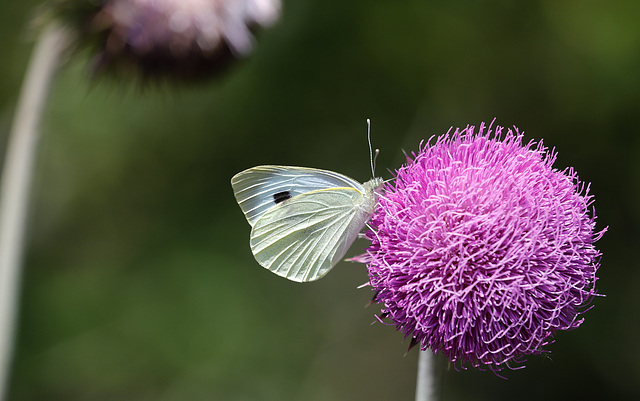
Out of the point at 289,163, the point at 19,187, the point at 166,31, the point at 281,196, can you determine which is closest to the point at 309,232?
the point at 281,196

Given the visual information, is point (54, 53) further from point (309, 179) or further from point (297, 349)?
point (297, 349)

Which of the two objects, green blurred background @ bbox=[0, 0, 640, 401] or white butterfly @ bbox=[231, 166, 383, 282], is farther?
green blurred background @ bbox=[0, 0, 640, 401]

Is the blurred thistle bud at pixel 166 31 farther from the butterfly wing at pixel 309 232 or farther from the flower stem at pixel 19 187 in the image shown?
the butterfly wing at pixel 309 232

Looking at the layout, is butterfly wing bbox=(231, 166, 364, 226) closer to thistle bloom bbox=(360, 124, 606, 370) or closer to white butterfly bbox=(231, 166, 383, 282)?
white butterfly bbox=(231, 166, 383, 282)

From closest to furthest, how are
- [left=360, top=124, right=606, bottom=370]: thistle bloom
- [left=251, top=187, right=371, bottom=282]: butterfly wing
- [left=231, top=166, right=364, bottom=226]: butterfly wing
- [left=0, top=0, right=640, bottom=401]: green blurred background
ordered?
[left=360, top=124, right=606, bottom=370]: thistle bloom → [left=251, top=187, right=371, bottom=282]: butterfly wing → [left=231, top=166, right=364, bottom=226]: butterfly wing → [left=0, top=0, right=640, bottom=401]: green blurred background

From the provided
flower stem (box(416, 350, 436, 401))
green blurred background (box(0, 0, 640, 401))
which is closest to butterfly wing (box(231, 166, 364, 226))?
flower stem (box(416, 350, 436, 401))

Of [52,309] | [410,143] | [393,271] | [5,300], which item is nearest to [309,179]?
[393,271]
